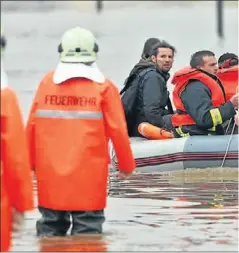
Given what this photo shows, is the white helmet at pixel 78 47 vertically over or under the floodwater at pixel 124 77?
over

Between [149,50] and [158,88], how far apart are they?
601mm

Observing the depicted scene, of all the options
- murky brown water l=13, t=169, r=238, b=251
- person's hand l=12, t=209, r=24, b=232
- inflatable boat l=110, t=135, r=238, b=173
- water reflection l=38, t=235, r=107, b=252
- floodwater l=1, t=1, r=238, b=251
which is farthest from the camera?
inflatable boat l=110, t=135, r=238, b=173

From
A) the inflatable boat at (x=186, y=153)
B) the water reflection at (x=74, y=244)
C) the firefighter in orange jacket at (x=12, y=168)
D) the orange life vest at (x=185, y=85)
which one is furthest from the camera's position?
the inflatable boat at (x=186, y=153)

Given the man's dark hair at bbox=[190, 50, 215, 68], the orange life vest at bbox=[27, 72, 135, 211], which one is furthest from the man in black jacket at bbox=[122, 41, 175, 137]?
the orange life vest at bbox=[27, 72, 135, 211]

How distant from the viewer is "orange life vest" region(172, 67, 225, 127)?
587 inches

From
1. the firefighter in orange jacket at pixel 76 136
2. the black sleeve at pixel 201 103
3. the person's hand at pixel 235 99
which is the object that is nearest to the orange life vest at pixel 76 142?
the firefighter in orange jacket at pixel 76 136

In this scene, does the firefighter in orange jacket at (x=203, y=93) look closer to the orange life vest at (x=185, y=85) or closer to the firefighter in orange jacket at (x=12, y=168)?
the orange life vest at (x=185, y=85)

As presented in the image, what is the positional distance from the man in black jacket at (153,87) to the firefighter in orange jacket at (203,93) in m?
0.67

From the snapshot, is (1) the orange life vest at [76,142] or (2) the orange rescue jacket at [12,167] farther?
(1) the orange life vest at [76,142]

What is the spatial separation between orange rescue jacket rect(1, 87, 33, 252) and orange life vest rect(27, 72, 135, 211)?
1.59 m

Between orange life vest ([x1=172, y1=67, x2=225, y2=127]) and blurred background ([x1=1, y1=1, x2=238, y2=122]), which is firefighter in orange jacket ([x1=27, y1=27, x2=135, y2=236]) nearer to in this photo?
orange life vest ([x1=172, y1=67, x2=225, y2=127])

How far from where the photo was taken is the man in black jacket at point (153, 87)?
15.9m

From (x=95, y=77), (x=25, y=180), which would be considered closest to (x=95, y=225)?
(x=95, y=77)

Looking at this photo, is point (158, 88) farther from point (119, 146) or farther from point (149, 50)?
point (119, 146)
